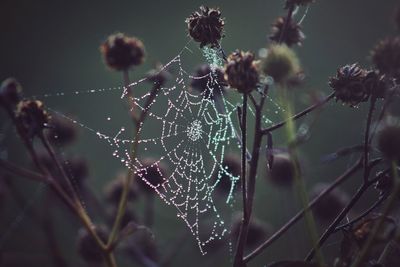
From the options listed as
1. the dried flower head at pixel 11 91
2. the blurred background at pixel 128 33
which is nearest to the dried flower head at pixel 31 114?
the dried flower head at pixel 11 91

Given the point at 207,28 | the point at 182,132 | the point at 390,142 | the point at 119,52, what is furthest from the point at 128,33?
the point at 390,142

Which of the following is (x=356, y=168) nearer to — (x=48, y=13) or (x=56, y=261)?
(x=56, y=261)

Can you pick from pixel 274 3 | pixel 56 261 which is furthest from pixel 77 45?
pixel 56 261

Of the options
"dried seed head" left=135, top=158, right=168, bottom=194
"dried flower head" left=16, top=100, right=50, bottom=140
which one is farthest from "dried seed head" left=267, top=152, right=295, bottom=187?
"dried flower head" left=16, top=100, right=50, bottom=140

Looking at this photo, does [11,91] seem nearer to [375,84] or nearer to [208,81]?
[208,81]

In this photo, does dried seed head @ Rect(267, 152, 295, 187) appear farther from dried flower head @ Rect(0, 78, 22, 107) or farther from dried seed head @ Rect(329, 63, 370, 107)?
dried flower head @ Rect(0, 78, 22, 107)

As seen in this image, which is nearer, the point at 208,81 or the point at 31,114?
the point at 31,114

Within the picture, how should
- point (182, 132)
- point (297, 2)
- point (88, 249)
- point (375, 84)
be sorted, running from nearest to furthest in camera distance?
1. point (375, 84)
2. point (297, 2)
3. point (88, 249)
4. point (182, 132)
